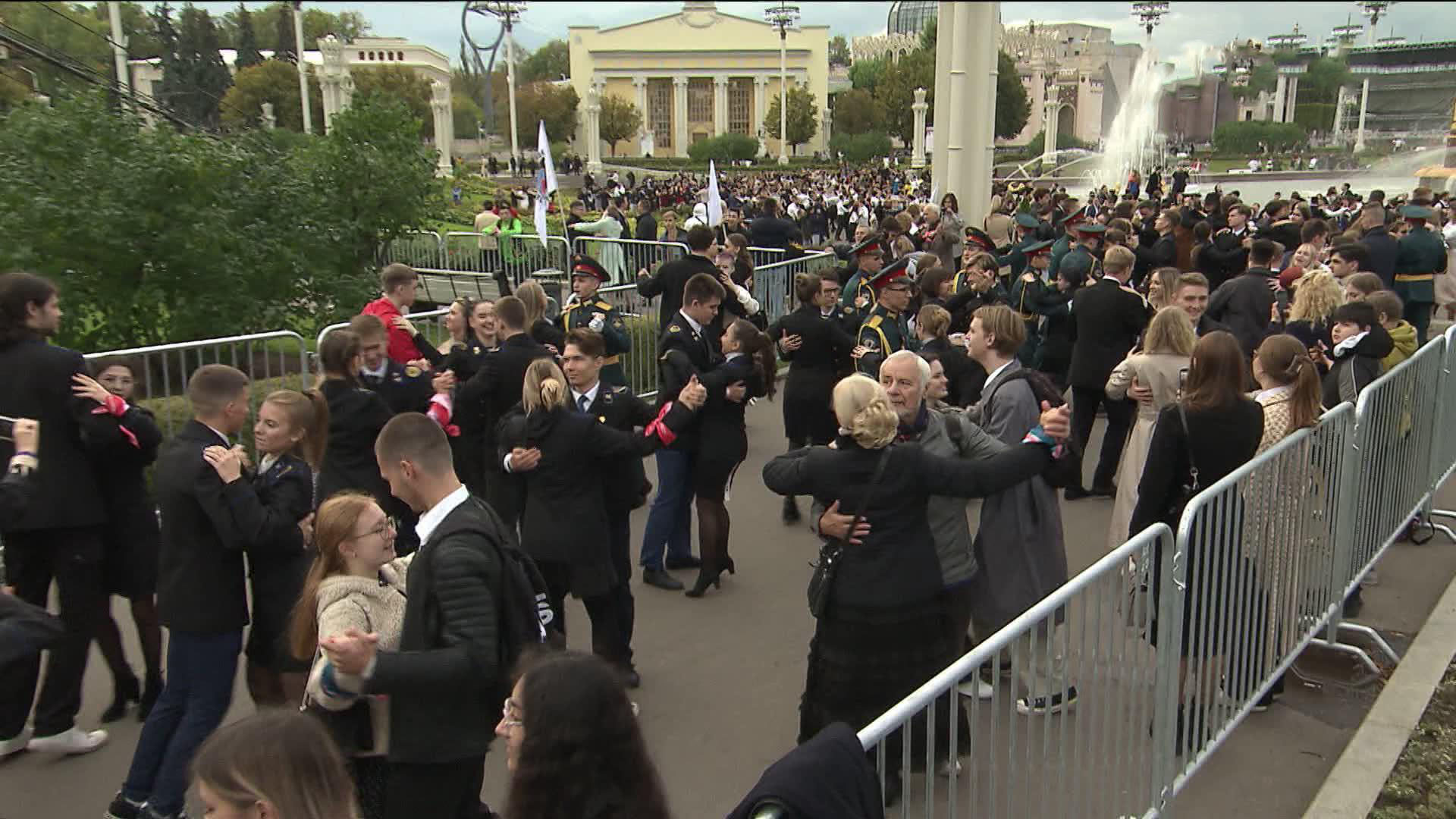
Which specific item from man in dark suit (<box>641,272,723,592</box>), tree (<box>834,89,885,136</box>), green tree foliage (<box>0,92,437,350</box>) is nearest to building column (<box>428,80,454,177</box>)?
tree (<box>834,89,885,136</box>)

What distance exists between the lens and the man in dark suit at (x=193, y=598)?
398 centimetres

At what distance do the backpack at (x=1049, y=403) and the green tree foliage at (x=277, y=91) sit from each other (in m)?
58.7

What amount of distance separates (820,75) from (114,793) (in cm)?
10865

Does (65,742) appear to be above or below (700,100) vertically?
below

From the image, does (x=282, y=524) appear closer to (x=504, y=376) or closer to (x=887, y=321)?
(x=504, y=376)

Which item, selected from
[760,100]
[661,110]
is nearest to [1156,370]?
[760,100]

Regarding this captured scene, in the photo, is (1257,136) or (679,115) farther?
(679,115)

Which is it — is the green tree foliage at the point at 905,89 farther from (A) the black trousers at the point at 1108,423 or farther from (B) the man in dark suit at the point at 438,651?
(B) the man in dark suit at the point at 438,651

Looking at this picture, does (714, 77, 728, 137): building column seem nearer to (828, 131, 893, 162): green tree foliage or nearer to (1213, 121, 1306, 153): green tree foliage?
(828, 131, 893, 162): green tree foliage

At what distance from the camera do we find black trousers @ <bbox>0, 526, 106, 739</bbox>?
15.7ft

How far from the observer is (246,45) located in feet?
180

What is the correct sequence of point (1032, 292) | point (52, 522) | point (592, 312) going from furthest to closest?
1. point (1032, 292)
2. point (592, 312)
3. point (52, 522)

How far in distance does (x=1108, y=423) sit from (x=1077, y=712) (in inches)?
209

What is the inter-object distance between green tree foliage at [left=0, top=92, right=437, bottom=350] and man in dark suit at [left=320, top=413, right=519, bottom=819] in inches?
272
